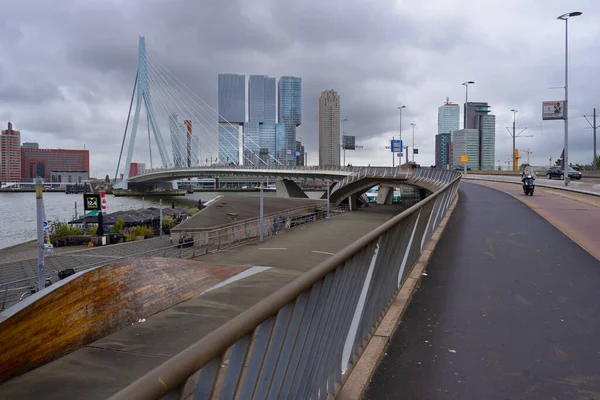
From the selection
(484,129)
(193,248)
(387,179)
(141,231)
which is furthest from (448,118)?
(193,248)

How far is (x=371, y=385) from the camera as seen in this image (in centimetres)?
332

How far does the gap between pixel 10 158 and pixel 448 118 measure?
174m

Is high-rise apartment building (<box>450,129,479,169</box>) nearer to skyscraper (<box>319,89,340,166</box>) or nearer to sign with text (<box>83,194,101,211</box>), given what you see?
skyscraper (<box>319,89,340,166</box>)

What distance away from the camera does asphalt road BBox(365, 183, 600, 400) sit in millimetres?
3330

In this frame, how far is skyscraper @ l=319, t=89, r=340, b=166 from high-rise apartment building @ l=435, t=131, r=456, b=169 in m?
38.5

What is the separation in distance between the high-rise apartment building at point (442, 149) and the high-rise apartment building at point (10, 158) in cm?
16939

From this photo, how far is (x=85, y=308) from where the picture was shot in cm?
884

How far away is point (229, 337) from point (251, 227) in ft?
97.8

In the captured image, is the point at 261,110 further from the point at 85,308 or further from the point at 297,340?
the point at 297,340

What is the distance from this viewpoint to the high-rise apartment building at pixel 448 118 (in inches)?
5635

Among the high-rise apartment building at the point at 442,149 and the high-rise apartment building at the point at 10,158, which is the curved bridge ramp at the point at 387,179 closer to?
the high-rise apartment building at the point at 442,149

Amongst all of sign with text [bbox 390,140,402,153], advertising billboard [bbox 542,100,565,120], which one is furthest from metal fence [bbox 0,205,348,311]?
sign with text [bbox 390,140,402,153]

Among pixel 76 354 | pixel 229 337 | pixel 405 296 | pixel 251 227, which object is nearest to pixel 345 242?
pixel 251 227

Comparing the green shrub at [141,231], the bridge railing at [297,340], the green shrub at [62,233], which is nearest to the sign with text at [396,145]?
the green shrub at [141,231]
